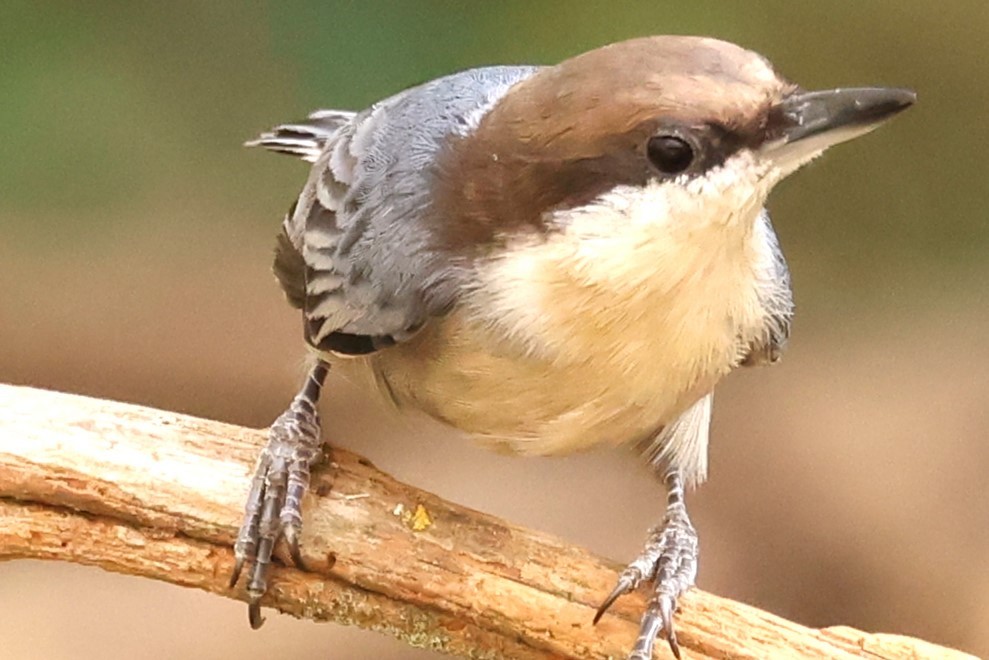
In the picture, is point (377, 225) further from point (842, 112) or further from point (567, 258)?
point (842, 112)

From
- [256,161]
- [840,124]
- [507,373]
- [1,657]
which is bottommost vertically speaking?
[1,657]

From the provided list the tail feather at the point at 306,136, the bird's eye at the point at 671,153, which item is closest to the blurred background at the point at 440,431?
the tail feather at the point at 306,136

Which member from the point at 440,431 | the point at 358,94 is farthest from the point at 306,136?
the point at 440,431

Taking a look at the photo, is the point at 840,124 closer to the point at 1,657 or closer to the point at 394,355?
the point at 394,355

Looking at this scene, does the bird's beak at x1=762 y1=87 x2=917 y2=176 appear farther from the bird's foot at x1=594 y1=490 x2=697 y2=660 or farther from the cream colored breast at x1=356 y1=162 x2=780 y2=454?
the bird's foot at x1=594 y1=490 x2=697 y2=660

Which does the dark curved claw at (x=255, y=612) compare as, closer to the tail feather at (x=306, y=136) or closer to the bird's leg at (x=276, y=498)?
the bird's leg at (x=276, y=498)

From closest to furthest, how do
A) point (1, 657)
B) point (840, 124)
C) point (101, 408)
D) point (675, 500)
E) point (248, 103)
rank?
1. point (840, 124)
2. point (101, 408)
3. point (675, 500)
4. point (1, 657)
5. point (248, 103)

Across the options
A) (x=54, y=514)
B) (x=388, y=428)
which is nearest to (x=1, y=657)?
(x=388, y=428)
